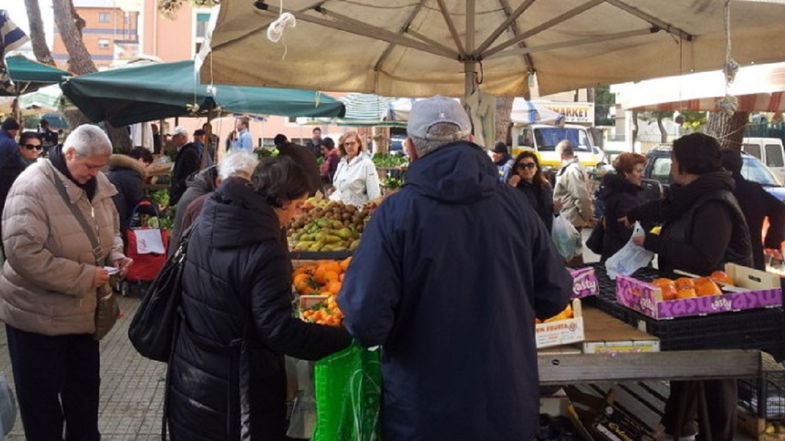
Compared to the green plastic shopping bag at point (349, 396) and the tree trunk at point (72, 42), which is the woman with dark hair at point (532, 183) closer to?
the green plastic shopping bag at point (349, 396)

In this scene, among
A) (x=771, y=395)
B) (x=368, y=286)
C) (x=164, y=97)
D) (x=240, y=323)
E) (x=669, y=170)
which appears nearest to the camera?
(x=368, y=286)

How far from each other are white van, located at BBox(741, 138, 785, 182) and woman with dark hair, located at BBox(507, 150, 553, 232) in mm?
11577

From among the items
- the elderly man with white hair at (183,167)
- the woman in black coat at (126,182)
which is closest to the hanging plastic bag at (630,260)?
the woman in black coat at (126,182)

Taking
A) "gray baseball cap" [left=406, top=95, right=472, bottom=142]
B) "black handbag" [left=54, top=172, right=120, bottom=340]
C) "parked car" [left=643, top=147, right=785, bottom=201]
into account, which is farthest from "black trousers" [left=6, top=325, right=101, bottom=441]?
"parked car" [left=643, top=147, right=785, bottom=201]

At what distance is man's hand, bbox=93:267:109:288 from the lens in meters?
3.55

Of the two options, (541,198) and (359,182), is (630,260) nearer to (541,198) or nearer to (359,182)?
(541,198)

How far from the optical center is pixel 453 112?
2373 mm

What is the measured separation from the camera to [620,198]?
666cm

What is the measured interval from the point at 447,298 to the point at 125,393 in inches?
158

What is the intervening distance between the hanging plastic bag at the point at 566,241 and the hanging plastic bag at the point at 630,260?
290 cm

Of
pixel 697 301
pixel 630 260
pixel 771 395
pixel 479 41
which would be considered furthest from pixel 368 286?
pixel 479 41

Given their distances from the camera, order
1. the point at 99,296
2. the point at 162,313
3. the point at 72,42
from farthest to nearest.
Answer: the point at 72,42, the point at 99,296, the point at 162,313

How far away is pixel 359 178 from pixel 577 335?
223 inches

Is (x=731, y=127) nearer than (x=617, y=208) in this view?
No
